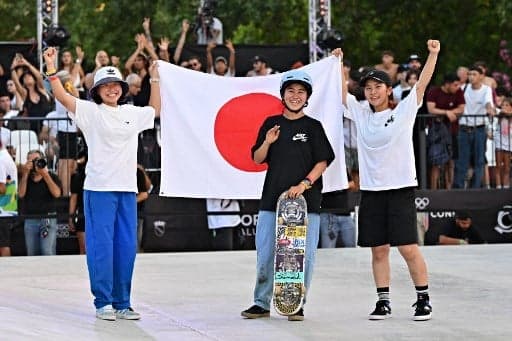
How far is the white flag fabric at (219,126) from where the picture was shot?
1558 centimetres

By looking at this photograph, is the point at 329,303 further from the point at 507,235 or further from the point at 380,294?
the point at 507,235

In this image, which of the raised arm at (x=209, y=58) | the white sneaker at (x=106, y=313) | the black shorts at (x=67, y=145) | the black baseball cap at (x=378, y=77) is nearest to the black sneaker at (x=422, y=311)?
the black baseball cap at (x=378, y=77)

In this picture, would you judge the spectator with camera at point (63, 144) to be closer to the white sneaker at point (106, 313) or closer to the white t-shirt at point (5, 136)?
the white t-shirt at point (5, 136)

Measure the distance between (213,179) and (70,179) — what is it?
216cm

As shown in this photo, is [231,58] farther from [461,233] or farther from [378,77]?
[378,77]

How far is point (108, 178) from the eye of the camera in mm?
9820

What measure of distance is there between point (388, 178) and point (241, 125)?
613 centimetres

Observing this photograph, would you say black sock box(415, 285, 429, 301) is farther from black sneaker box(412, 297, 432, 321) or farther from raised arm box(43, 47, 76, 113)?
raised arm box(43, 47, 76, 113)

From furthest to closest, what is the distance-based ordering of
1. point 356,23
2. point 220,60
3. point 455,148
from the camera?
1. point 356,23
2. point 220,60
3. point 455,148

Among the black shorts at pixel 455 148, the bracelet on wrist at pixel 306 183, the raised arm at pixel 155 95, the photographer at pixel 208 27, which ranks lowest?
the bracelet on wrist at pixel 306 183

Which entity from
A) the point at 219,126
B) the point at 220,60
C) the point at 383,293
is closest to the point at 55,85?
the point at 383,293

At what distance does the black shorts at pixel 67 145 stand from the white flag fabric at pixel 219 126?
6.13 ft

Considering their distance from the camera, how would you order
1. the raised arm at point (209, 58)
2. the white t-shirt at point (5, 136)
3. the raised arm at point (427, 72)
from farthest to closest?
the raised arm at point (209, 58), the white t-shirt at point (5, 136), the raised arm at point (427, 72)

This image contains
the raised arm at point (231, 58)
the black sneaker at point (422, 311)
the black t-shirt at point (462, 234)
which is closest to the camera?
the black sneaker at point (422, 311)
